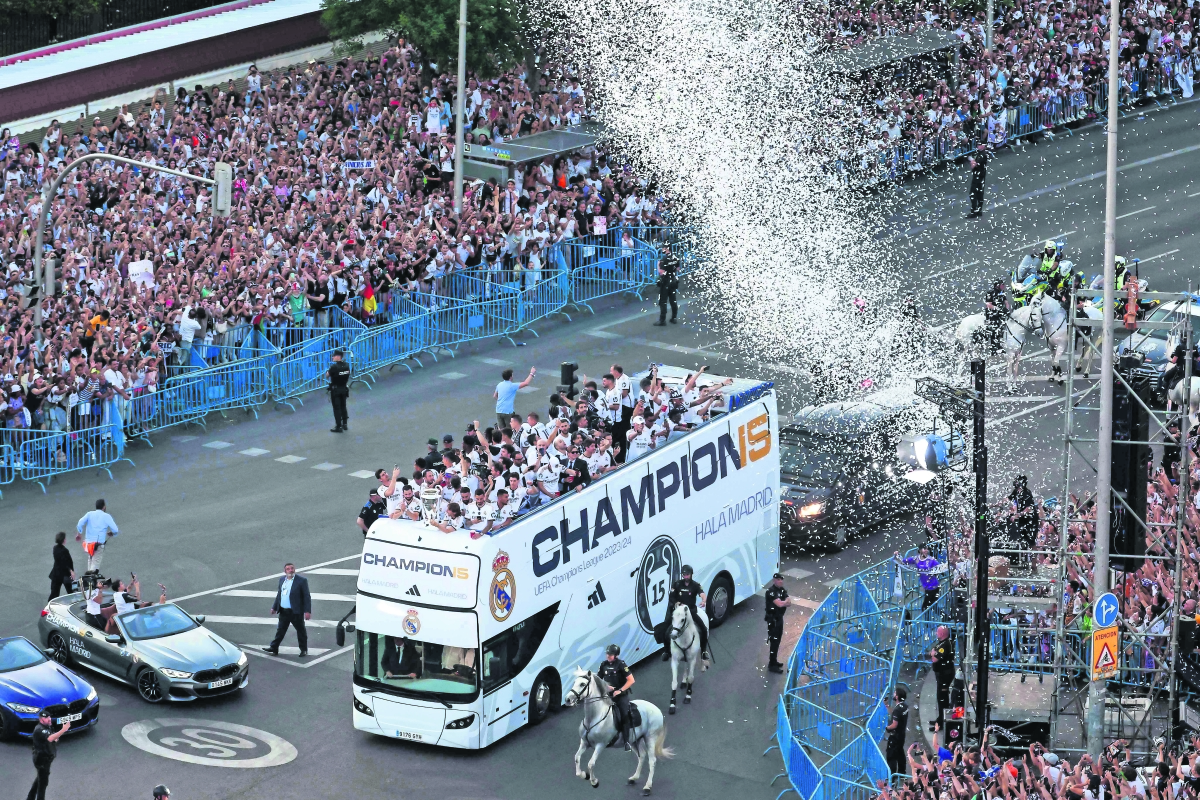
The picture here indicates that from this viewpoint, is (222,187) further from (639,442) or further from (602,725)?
(602,725)

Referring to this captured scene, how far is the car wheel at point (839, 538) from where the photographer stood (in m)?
32.3

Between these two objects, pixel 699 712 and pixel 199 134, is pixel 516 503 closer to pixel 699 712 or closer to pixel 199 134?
pixel 699 712

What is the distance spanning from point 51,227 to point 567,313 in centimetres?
1155

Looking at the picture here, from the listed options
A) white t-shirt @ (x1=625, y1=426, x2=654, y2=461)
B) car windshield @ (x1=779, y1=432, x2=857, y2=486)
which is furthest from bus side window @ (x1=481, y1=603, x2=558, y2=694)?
car windshield @ (x1=779, y1=432, x2=857, y2=486)

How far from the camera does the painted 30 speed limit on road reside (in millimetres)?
25141

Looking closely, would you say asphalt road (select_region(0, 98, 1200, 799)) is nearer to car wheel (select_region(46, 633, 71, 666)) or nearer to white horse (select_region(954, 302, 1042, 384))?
white horse (select_region(954, 302, 1042, 384))

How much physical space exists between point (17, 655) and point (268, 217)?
57.1 ft

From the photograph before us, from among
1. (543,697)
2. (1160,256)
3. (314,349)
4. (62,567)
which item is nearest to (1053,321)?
(1160,256)

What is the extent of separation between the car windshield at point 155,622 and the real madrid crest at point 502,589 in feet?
16.7

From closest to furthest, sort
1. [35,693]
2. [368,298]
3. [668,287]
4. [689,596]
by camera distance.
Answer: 1. [35,693]
2. [689,596]
3. [368,298]
4. [668,287]

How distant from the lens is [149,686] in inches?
1048

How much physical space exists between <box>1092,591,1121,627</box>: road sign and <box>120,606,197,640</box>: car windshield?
12.7 metres

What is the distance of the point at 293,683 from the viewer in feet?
90.2

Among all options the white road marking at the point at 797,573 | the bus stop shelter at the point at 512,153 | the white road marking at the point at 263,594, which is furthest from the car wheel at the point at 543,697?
the bus stop shelter at the point at 512,153
